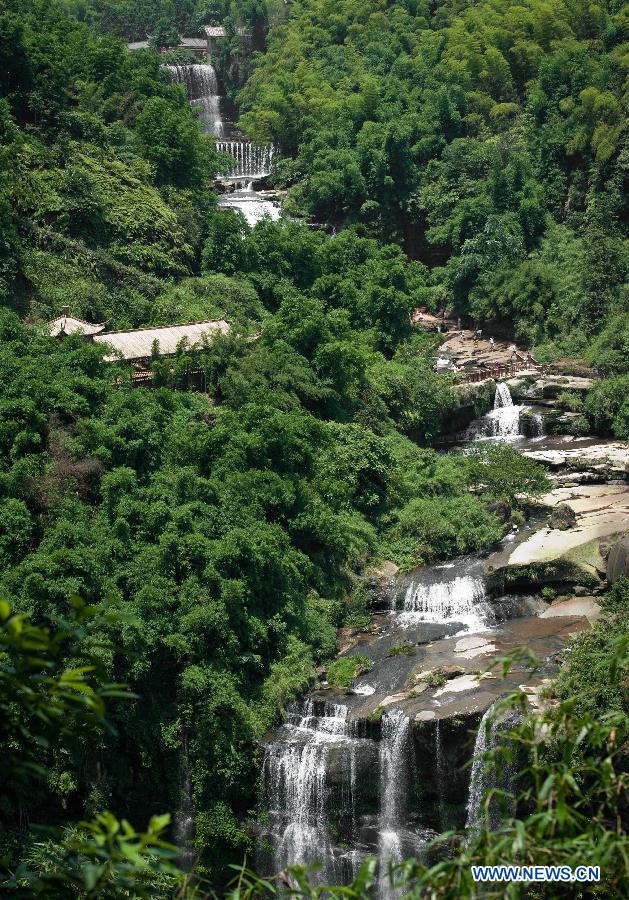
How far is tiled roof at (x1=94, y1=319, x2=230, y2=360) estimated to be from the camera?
27.1m

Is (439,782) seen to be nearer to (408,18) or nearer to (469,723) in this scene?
(469,723)

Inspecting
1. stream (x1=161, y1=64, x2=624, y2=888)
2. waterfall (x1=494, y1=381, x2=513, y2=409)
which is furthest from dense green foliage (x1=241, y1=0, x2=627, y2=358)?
stream (x1=161, y1=64, x2=624, y2=888)

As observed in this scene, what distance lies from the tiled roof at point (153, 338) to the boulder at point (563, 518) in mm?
9872

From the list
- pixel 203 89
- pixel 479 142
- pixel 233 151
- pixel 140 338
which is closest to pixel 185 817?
pixel 140 338

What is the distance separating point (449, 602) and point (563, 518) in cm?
333

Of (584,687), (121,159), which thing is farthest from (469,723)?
(121,159)

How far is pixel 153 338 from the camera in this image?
27.8 m

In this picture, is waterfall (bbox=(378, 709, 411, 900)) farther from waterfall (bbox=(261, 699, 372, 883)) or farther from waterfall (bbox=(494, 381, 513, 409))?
waterfall (bbox=(494, 381, 513, 409))

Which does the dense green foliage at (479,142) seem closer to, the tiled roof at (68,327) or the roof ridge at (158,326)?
the roof ridge at (158,326)

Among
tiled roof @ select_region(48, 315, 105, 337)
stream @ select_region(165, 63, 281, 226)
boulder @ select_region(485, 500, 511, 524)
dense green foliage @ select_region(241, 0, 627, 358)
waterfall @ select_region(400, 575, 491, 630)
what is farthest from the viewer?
stream @ select_region(165, 63, 281, 226)

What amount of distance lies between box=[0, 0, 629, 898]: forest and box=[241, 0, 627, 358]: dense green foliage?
0.49 feet

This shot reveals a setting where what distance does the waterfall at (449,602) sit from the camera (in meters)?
22.2

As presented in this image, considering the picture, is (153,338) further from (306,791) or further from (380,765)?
(380,765)

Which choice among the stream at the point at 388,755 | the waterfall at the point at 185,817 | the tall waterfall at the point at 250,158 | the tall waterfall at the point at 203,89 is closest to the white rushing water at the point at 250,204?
the tall waterfall at the point at 250,158
